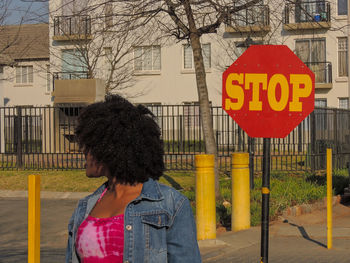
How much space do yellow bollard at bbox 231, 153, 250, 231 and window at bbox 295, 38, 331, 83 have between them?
998 inches

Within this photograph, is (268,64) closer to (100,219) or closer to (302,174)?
(100,219)

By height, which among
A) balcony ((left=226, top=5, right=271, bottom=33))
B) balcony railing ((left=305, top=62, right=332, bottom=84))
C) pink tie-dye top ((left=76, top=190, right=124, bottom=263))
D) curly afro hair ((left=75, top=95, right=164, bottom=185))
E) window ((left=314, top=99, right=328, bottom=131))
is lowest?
pink tie-dye top ((left=76, top=190, right=124, bottom=263))

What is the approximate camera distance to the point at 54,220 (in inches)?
466

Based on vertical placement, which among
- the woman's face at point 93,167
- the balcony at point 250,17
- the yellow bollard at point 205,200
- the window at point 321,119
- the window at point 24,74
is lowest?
the yellow bollard at point 205,200

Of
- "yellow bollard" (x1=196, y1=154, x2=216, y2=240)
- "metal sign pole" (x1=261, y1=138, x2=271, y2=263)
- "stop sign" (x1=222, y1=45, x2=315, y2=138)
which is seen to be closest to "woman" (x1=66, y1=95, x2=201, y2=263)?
"metal sign pole" (x1=261, y1=138, x2=271, y2=263)

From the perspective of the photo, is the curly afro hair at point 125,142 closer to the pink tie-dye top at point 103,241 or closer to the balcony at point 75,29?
the pink tie-dye top at point 103,241

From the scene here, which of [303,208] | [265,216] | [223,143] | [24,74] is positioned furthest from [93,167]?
[24,74]

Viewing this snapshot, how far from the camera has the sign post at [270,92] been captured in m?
5.77

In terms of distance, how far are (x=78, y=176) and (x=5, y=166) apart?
10.7 feet

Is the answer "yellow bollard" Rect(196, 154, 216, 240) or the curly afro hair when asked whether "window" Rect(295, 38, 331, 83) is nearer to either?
"yellow bollard" Rect(196, 154, 216, 240)

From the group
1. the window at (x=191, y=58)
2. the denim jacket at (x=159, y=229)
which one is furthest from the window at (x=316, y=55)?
the denim jacket at (x=159, y=229)

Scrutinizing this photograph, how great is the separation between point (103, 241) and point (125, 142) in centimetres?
45

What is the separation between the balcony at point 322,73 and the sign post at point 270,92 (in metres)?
29.4

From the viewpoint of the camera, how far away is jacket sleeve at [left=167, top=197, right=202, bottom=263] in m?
2.68
